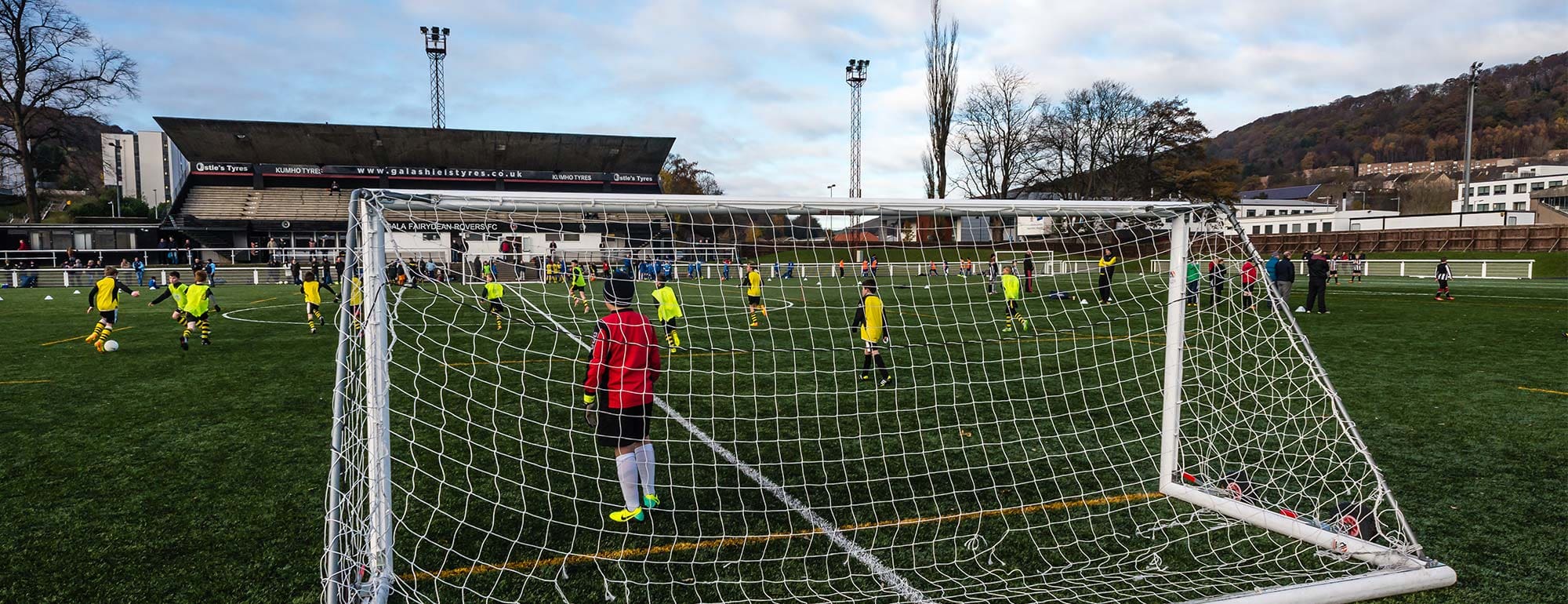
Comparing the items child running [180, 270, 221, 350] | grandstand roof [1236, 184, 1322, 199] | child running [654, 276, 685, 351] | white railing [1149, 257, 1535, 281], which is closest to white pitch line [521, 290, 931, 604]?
child running [654, 276, 685, 351]

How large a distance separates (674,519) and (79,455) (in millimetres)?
4769

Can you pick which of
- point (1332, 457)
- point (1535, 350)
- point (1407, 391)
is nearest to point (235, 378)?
point (1332, 457)

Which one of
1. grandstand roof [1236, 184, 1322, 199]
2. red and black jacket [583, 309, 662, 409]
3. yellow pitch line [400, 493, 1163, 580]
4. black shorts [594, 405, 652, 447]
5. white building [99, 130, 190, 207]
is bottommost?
yellow pitch line [400, 493, 1163, 580]

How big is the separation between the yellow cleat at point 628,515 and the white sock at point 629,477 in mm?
25

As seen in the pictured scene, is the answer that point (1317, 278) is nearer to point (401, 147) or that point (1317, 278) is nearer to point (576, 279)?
point (576, 279)

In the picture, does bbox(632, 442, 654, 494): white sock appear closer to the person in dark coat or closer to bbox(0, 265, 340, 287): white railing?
the person in dark coat

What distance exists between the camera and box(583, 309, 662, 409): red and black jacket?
13.8 ft

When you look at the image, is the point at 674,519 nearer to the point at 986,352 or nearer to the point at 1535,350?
the point at 986,352

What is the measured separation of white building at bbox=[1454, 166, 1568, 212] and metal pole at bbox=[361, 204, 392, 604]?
82316 mm

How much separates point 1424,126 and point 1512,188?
34000 mm

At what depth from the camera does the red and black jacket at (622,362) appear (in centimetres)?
421

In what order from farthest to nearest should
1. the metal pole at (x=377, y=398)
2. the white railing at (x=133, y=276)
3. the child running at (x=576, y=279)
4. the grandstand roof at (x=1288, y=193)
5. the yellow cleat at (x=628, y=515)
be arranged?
the grandstand roof at (x=1288, y=193), the white railing at (x=133, y=276), the child running at (x=576, y=279), the yellow cleat at (x=628, y=515), the metal pole at (x=377, y=398)

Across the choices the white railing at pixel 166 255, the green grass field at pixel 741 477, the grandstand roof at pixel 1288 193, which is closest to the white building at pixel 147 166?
the white railing at pixel 166 255

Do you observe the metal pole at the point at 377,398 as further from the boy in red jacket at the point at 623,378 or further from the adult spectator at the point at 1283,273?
the adult spectator at the point at 1283,273
